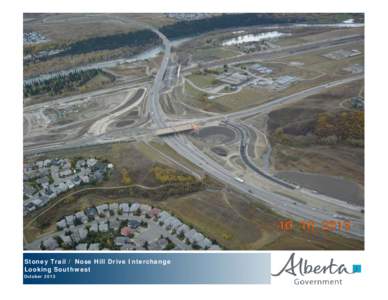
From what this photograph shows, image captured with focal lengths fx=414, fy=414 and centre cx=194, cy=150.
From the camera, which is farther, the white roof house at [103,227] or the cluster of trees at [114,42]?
the cluster of trees at [114,42]

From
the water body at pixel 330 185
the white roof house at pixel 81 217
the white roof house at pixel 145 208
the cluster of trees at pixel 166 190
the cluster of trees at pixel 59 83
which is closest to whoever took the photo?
the white roof house at pixel 81 217

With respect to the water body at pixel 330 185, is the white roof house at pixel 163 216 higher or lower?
lower

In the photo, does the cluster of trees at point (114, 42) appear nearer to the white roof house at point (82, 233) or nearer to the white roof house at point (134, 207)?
the white roof house at point (134, 207)

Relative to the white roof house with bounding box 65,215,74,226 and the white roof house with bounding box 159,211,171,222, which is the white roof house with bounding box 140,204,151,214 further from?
the white roof house with bounding box 65,215,74,226

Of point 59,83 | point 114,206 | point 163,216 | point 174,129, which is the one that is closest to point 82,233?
point 114,206

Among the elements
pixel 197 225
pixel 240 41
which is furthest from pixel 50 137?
pixel 240 41

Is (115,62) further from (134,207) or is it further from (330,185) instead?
(330,185)

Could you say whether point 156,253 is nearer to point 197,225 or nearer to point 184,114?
point 197,225

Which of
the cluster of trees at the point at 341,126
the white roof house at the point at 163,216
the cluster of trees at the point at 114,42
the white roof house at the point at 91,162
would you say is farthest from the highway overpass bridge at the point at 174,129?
the cluster of trees at the point at 114,42
